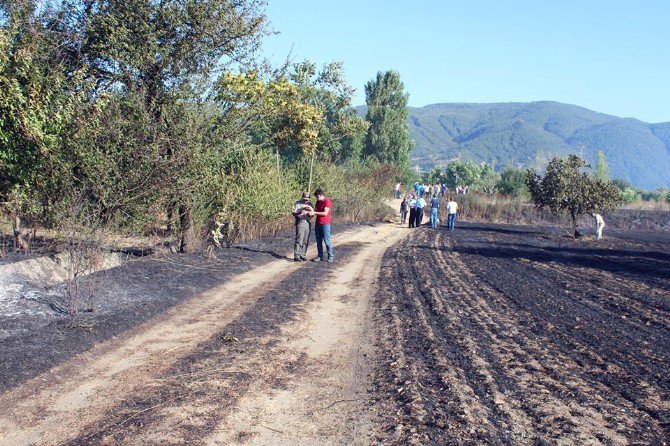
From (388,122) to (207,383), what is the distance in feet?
190

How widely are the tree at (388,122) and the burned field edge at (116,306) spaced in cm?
4646

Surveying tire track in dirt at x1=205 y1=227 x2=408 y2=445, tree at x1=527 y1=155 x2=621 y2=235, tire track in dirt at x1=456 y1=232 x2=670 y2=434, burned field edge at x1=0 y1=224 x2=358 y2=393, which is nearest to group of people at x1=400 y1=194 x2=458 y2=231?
tree at x1=527 y1=155 x2=621 y2=235

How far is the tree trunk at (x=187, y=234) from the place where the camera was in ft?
50.3

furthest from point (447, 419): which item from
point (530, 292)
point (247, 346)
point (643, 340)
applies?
point (530, 292)

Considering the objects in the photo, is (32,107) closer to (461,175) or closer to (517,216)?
(517,216)

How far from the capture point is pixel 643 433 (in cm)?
539

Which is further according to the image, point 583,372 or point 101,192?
point 101,192

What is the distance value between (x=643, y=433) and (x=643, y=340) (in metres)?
3.93

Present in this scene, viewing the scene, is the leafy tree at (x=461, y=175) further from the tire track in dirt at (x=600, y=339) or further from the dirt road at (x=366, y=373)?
the dirt road at (x=366, y=373)

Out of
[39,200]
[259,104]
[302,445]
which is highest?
[259,104]

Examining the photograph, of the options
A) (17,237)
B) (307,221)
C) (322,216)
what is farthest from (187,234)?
(17,237)

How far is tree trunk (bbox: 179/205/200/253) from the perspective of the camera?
50.3 ft

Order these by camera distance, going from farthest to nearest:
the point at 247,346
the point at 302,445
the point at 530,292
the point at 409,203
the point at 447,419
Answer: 1. the point at 409,203
2. the point at 530,292
3. the point at 247,346
4. the point at 447,419
5. the point at 302,445

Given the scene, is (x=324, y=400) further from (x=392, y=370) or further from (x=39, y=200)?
(x=39, y=200)
